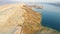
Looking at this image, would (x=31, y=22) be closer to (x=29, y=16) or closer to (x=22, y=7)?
(x=29, y=16)

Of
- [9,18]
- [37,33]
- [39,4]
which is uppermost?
[39,4]

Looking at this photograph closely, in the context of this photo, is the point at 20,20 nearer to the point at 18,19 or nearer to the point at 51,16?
the point at 18,19

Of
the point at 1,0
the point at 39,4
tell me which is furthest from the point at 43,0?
the point at 1,0

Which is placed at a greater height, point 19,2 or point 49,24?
point 19,2

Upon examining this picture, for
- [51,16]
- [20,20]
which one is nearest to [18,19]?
[20,20]

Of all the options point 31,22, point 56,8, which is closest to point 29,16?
point 31,22

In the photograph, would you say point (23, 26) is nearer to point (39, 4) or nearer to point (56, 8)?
point (39, 4)

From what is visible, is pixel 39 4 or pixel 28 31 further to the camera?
pixel 39 4
